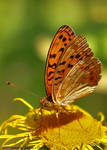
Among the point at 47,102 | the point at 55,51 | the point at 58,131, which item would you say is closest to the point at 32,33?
the point at 55,51

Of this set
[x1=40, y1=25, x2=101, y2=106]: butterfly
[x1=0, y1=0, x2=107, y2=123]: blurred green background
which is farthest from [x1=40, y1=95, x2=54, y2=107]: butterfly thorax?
[x1=0, y1=0, x2=107, y2=123]: blurred green background

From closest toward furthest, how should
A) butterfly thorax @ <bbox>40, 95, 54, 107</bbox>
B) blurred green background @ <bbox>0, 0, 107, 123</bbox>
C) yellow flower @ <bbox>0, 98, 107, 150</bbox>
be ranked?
1. yellow flower @ <bbox>0, 98, 107, 150</bbox>
2. butterfly thorax @ <bbox>40, 95, 54, 107</bbox>
3. blurred green background @ <bbox>0, 0, 107, 123</bbox>

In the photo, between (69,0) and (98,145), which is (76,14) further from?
(98,145)

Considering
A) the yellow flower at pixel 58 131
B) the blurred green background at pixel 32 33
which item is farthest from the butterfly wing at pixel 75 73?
Result: the blurred green background at pixel 32 33

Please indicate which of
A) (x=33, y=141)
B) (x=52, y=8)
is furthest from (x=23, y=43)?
(x=33, y=141)

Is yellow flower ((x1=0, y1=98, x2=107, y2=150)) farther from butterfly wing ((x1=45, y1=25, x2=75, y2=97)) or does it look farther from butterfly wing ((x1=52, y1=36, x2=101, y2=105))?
butterfly wing ((x1=45, y1=25, x2=75, y2=97))

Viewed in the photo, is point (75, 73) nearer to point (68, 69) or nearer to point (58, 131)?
point (68, 69)
